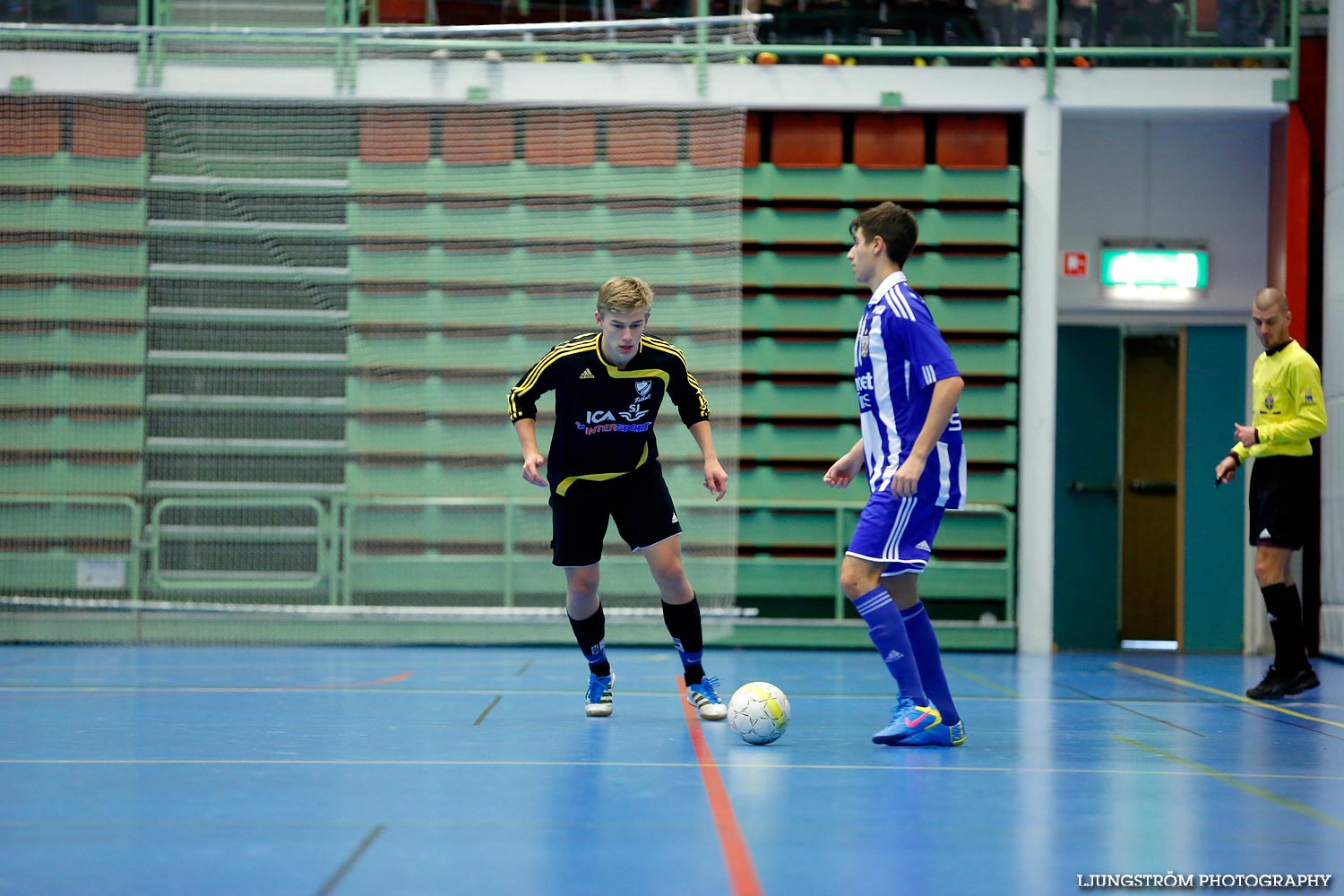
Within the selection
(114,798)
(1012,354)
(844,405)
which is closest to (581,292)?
(844,405)

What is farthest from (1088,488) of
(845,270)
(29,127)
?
(29,127)

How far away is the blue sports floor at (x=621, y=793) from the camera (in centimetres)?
243

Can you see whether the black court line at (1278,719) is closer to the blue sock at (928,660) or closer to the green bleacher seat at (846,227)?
the blue sock at (928,660)

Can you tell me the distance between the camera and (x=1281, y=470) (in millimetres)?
5918

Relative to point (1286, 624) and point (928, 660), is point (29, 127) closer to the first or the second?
point (928, 660)

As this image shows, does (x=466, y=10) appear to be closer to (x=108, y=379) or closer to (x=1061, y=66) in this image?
(x=108, y=379)

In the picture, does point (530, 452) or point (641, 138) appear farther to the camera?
point (641, 138)

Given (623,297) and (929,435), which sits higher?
(623,297)

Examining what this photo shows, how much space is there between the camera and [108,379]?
8.61m

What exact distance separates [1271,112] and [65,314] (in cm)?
852

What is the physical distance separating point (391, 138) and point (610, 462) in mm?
5029

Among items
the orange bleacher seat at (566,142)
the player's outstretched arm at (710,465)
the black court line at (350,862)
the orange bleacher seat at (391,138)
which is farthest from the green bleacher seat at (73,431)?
the black court line at (350,862)

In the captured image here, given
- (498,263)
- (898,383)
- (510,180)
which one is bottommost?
(898,383)

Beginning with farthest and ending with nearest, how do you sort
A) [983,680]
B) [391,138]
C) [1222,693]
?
[391,138]
[983,680]
[1222,693]
